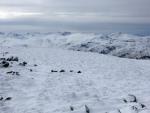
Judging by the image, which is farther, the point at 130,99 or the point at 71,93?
the point at 71,93

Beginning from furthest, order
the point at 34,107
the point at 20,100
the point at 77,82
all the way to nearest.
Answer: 1. the point at 77,82
2. the point at 20,100
3. the point at 34,107

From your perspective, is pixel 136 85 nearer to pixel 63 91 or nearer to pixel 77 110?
pixel 63 91

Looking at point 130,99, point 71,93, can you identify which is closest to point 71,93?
point 71,93

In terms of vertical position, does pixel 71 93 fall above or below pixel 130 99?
above

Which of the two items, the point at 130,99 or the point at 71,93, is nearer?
the point at 130,99

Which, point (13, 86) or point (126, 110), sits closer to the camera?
point (126, 110)

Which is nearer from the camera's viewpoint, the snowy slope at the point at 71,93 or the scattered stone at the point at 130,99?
the snowy slope at the point at 71,93

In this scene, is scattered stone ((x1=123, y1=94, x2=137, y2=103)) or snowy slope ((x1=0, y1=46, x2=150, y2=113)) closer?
snowy slope ((x1=0, y1=46, x2=150, y2=113))

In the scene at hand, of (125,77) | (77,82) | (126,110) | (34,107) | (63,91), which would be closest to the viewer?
(126,110)

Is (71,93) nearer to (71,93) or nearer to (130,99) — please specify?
(71,93)

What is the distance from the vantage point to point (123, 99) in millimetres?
15234

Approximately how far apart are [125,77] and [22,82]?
9.36 m

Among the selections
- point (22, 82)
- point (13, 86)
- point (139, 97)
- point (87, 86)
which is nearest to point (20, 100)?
point (13, 86)

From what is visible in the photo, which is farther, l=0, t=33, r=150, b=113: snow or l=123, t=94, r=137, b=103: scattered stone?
l=123, t=94, r=137, b=103: scattered stone
